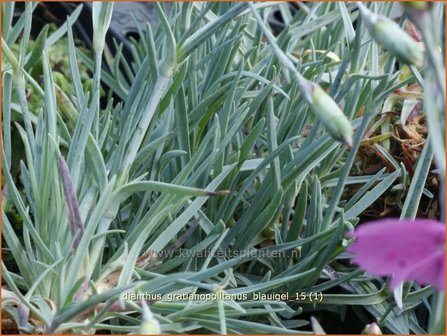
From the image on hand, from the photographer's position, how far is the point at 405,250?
0.38 metres

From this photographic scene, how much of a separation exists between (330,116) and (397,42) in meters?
0.09

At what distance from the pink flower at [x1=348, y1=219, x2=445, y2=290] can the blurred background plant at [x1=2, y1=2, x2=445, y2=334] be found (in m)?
0.19

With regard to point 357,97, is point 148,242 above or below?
below

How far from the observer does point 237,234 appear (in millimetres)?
818

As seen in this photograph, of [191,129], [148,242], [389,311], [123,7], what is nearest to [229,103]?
[191,129]

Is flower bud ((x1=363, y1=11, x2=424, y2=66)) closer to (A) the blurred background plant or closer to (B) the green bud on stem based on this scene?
(B) the green bud on stem

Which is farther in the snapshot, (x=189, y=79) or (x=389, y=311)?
(x=189, y=79)

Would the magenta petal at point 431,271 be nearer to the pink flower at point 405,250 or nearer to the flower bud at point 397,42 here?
the pink flower at point 405,250

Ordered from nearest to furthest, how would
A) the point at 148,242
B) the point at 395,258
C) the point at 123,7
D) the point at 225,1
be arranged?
the point at 395,258 < the point at 148,242 < the point at 225,1 < the point at 123,7

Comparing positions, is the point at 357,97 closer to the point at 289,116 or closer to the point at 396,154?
the point at 289,116

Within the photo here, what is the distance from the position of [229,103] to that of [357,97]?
0.16 m

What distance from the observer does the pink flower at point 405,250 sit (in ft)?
1.21

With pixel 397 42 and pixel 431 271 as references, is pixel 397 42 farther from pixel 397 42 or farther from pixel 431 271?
pixel 431 271

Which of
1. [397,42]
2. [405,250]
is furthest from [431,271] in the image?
[397,42]
